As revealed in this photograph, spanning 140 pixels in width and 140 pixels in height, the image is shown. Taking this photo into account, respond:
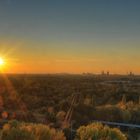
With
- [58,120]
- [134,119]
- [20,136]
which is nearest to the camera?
[20,136]

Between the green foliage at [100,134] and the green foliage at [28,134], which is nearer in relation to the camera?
the green foliage at [28,134]

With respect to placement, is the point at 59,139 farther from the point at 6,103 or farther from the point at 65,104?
the point at 6,103

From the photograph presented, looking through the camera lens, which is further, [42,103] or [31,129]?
[42,103]

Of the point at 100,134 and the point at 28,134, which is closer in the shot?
the point at 28,134

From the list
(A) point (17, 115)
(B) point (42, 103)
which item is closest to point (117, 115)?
(A) point (17, 115)

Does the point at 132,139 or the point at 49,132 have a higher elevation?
the point at 49,132

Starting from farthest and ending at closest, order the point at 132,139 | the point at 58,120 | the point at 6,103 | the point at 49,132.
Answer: the point at 6,103
the point at 58,120
the point at 132,139
the point at 49,132

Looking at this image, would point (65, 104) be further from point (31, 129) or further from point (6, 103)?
point (31, 129)

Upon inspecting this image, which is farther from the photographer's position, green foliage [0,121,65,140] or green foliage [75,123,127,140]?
green foliage [75,123,127,140]

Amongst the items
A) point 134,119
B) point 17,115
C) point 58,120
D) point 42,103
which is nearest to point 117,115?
point 134,119
